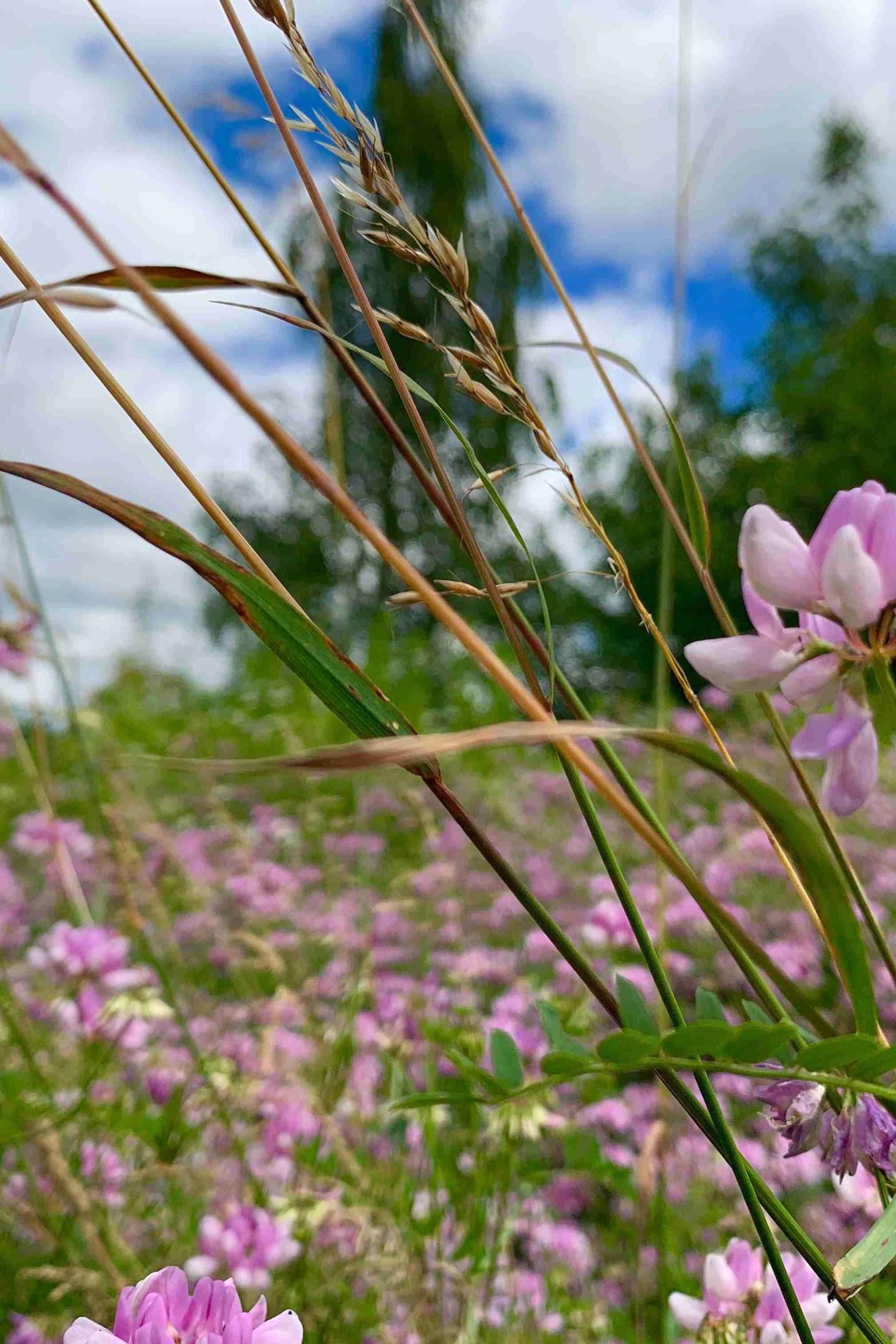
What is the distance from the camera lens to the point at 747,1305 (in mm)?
626

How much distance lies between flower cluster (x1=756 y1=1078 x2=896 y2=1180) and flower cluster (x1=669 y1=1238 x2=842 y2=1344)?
22cm

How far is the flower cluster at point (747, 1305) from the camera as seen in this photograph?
0.60m

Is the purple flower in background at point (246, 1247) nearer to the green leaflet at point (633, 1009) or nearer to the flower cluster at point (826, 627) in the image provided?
the green leaflet at point (633, 1009)

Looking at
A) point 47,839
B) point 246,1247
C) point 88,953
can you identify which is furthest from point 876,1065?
point 47,839

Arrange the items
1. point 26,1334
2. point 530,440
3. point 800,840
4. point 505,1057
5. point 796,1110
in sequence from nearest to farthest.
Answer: point 800,840 → point 796,1110 → point 505,1057 → point 26,1334 → point 530,440

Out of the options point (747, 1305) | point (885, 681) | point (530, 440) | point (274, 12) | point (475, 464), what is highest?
point (530, 440)

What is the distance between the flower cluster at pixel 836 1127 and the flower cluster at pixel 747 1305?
22 cm

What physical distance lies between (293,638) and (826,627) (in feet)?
0.68

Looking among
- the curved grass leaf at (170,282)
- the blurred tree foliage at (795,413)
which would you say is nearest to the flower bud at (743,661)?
the curved grass leaf at (170,282)

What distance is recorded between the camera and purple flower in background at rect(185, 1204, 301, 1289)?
99 centimetres

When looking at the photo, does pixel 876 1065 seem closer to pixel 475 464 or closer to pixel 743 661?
pixel 743 661

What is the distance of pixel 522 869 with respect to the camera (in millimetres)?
3055

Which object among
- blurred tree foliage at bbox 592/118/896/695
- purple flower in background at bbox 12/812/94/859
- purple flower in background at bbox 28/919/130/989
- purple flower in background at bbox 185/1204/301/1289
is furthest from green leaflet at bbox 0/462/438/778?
blurred tree foliage at bbox 592/118/896/695

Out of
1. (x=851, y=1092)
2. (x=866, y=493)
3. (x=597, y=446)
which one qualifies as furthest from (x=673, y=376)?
(x=597, y=446)
